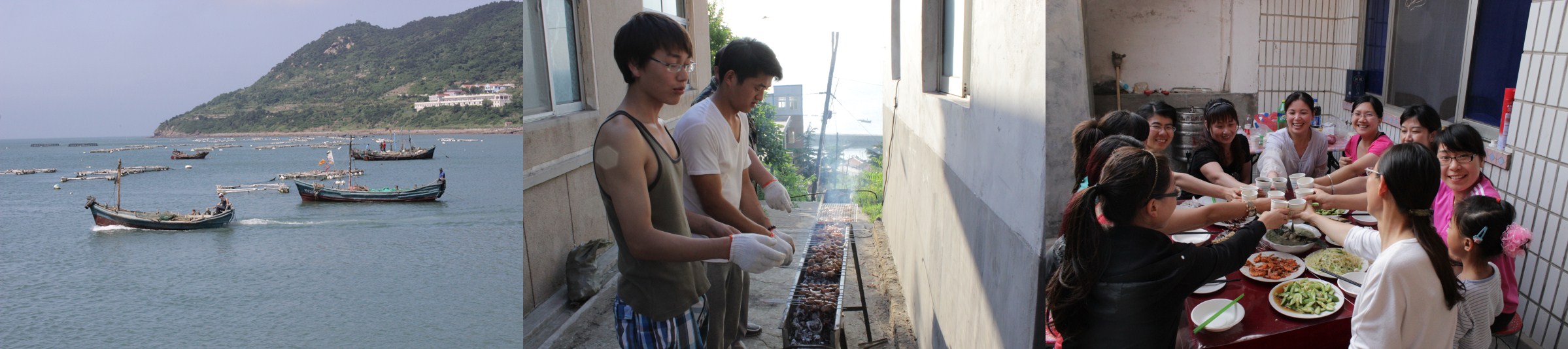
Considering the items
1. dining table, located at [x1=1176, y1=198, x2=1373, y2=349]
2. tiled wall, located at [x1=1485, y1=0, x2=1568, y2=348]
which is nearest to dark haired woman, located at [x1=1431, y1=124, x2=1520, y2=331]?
tiled wall, located at [x1=1485, y1=0, x2=1568, y2=348]

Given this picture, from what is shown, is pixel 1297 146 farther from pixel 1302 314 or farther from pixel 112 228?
pixel 112 228

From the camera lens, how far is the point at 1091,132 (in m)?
1.78

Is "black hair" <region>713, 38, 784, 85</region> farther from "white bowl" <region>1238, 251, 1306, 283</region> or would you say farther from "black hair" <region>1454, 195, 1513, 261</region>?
"black hair" <region>1454, 195, 1513, 261</region>

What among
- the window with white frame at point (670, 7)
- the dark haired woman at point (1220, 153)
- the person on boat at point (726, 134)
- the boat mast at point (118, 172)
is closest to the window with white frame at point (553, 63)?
the person on boat at point (726, 134)

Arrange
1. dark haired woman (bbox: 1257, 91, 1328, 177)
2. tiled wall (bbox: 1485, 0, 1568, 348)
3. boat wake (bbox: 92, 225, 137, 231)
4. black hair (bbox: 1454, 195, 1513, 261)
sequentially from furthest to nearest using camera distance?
boat wake (bbox: 92, 225, 137, 231) < dark haired woman (bbox: 1257, 91, 1328, 177) < tiled wall (bbox: 1485, 0, 1568, 348) < black hair (bbox: 1454, 195, 1513, 261)

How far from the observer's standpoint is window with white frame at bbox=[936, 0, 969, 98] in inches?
116

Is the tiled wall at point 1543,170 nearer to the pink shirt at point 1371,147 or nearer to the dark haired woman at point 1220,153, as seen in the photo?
the pink shirt at point 1371,147

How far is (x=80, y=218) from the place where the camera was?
28.2 meters

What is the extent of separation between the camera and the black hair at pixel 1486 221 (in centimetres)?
154

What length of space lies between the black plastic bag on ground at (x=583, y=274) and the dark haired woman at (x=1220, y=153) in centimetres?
270

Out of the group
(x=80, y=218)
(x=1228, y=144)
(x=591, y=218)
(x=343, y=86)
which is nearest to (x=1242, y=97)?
(x=1228, y=144)

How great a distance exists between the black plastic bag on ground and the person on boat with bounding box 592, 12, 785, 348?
5.96ft

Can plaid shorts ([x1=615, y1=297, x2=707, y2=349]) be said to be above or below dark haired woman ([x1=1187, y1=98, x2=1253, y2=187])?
below

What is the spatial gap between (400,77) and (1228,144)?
35.1m
